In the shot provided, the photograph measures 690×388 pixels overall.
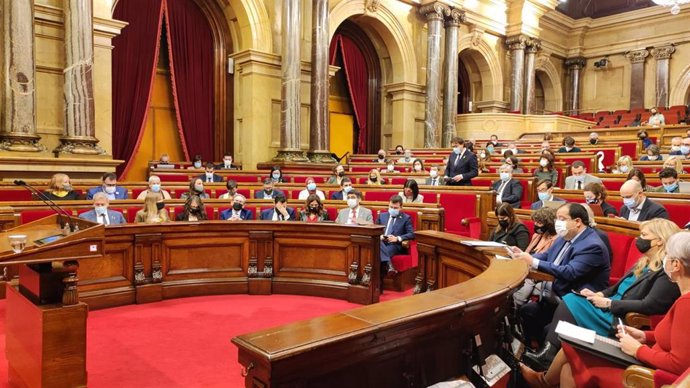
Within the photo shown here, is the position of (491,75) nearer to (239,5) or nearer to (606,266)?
(239,5)

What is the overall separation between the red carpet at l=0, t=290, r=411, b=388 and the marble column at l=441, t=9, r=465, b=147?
10.9m

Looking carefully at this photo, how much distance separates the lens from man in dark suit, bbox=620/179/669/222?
14.8 feet

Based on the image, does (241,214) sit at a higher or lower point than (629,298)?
higher

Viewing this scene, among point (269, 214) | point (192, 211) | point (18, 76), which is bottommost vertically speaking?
point (269, 214)

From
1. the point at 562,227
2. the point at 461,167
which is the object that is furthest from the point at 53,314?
the point at 461,167

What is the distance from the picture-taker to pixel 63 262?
2.68m

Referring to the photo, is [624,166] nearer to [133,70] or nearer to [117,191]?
[117,191]

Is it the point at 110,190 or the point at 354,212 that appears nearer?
the point at 354,212

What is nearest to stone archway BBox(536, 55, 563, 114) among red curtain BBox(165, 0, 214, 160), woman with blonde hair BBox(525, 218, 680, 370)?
red curtain BBox(165, 0, 214, 160)

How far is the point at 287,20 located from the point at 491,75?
30.4ft

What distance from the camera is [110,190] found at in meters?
6.76

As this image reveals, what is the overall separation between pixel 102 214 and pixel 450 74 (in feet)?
39.4

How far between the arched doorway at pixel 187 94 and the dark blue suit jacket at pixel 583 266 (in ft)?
30.9

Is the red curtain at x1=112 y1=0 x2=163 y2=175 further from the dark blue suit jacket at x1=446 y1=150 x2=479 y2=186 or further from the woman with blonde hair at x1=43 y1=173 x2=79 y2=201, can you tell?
the dark blue suit jacket at x1=446 y1=150 x2=479 y2=186
